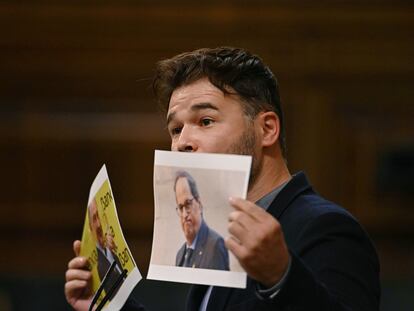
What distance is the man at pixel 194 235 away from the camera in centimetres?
195

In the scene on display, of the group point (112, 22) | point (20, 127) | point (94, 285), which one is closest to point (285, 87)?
point (112, 22)

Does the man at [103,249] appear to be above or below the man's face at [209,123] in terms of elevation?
below

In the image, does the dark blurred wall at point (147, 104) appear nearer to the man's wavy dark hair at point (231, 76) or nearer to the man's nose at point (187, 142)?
the man's wavy dark hair at point (231, 76)

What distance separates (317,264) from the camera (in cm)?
199

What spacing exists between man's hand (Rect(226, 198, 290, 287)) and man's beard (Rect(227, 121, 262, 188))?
0.47m

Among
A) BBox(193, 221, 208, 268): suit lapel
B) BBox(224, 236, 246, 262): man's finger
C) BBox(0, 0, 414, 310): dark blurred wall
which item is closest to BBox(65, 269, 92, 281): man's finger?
BBox(193, 221, 208, 268): suit lapel

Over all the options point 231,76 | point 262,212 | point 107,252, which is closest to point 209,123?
point 231,76

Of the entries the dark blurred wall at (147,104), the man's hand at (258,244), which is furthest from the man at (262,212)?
the dark blurred wall at (147,104)

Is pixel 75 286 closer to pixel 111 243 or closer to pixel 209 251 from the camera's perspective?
pixel 111 243

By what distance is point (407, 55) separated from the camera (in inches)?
207

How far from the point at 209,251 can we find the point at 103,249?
496 mm

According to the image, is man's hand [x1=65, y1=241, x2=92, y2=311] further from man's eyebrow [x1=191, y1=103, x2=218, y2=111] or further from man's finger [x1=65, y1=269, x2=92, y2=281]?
man's eyebrow [x1=191, y1=103, x2=218, y2=111]

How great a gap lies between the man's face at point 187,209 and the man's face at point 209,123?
21cm

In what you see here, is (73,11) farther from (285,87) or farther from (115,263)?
(115,263)
